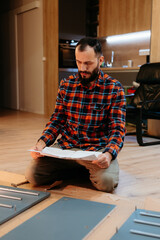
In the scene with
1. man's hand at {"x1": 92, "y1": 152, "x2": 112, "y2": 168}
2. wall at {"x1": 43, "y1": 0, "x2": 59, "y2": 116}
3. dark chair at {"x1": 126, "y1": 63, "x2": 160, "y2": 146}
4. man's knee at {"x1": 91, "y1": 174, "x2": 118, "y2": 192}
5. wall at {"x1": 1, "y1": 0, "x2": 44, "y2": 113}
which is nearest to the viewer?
man's hand at {"x1": 92, "y1": 152, "x2": 112, "y2": 168}

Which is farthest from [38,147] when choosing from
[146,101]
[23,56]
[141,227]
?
[23,56]

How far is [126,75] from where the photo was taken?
534cm

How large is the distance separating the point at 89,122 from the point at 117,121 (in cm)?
17

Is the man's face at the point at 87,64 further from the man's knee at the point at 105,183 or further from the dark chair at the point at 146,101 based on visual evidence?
the dark chair at the point at 146,101

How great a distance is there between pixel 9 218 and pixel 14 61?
5950 millimetres

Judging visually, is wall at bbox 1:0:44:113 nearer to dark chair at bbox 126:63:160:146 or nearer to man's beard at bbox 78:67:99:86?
dark chair at bbox 126:63:160:146

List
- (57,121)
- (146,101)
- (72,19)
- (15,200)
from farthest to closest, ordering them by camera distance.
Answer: (72,19) < (146,101) < (57,121) < (15,200)

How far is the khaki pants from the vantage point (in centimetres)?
166

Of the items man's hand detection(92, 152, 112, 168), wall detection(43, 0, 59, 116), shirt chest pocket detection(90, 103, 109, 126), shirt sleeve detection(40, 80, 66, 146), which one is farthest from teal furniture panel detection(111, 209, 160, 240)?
wall detection(43, 0, 59, 116)

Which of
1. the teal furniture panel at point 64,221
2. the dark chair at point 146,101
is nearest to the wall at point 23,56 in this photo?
the dark chair at point 146,101

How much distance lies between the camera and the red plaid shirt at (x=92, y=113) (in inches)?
67.8

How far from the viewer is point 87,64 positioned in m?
1.64

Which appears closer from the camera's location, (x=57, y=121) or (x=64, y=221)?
(x=64, y=221)

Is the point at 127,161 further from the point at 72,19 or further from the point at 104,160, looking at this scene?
the point at 72,19
